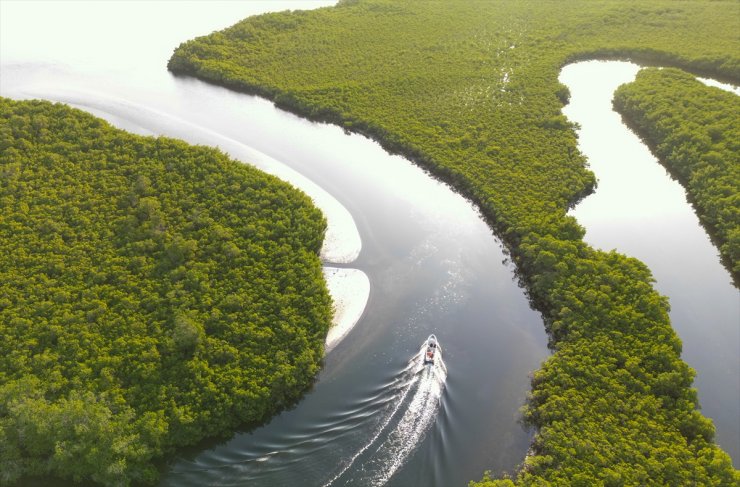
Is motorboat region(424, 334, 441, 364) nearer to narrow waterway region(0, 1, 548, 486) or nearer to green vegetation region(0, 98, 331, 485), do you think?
narrow waterway region(0, 1, 548, 486)

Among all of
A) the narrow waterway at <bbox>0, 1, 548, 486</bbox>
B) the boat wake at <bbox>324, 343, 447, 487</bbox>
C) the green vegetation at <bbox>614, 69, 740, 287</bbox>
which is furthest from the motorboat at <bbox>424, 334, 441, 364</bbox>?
the green vegetation at <bbox>614, 69, 740, 287</bbox>

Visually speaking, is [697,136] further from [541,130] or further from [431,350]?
[431,350]

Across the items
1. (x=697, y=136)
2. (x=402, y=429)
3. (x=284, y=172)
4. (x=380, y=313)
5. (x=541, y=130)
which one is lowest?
(x=402, y=429)

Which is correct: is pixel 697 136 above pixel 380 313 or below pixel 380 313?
above

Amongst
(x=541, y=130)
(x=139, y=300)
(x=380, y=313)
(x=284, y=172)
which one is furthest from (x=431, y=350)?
(x=541, y=130)

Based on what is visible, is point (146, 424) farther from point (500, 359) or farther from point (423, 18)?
point (423, 18)

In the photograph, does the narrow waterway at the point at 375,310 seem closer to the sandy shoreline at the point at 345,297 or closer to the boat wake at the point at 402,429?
the boat wake at the point at 402,429

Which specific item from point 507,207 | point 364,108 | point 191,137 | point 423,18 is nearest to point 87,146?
point 191,137
